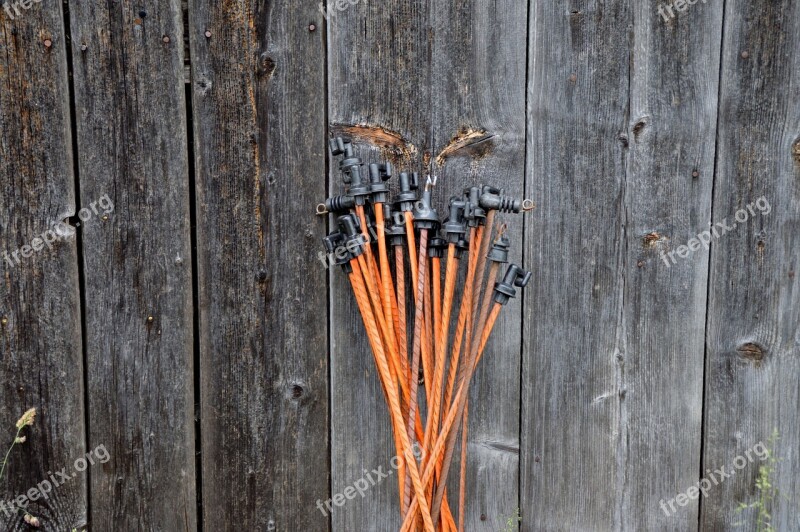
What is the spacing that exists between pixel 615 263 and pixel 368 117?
0.68 m

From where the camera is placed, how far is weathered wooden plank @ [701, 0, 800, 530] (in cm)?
152

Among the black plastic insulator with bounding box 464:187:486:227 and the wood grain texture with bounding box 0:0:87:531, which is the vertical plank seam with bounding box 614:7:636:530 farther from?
the wood grain texture with bounding box 0:0:87:531

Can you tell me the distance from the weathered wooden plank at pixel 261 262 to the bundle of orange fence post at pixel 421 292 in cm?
16

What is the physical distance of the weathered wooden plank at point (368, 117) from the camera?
59.7 inches

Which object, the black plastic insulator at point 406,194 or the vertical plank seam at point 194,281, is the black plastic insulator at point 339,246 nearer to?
the black plastic insulator at point 406,194

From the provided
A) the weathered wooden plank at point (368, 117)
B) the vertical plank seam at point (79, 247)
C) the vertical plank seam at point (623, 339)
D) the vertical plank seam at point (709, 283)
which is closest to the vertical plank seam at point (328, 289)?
the weathered wooden plank at point (368, 117)

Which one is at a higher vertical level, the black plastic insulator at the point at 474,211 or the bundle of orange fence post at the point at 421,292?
the black plastic insulator at the point at 474,211

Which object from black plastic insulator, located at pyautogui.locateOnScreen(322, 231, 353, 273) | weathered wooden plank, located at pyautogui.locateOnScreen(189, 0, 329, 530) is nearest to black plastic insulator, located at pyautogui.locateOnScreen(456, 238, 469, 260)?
black plastic insulator, located at pyautogui.locateOnScreen(322, 231, 353, 273)

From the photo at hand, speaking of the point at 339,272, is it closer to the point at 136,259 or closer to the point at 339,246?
the point at 339,246

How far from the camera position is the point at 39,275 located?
1.53 m

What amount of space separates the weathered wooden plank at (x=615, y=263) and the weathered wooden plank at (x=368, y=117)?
10.7 inches

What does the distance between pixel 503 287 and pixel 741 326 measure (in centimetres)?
65

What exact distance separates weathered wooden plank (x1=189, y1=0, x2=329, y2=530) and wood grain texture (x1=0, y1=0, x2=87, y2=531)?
30 cm

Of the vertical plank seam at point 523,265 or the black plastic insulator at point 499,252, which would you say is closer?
the black plastic insulator at point 499,252
